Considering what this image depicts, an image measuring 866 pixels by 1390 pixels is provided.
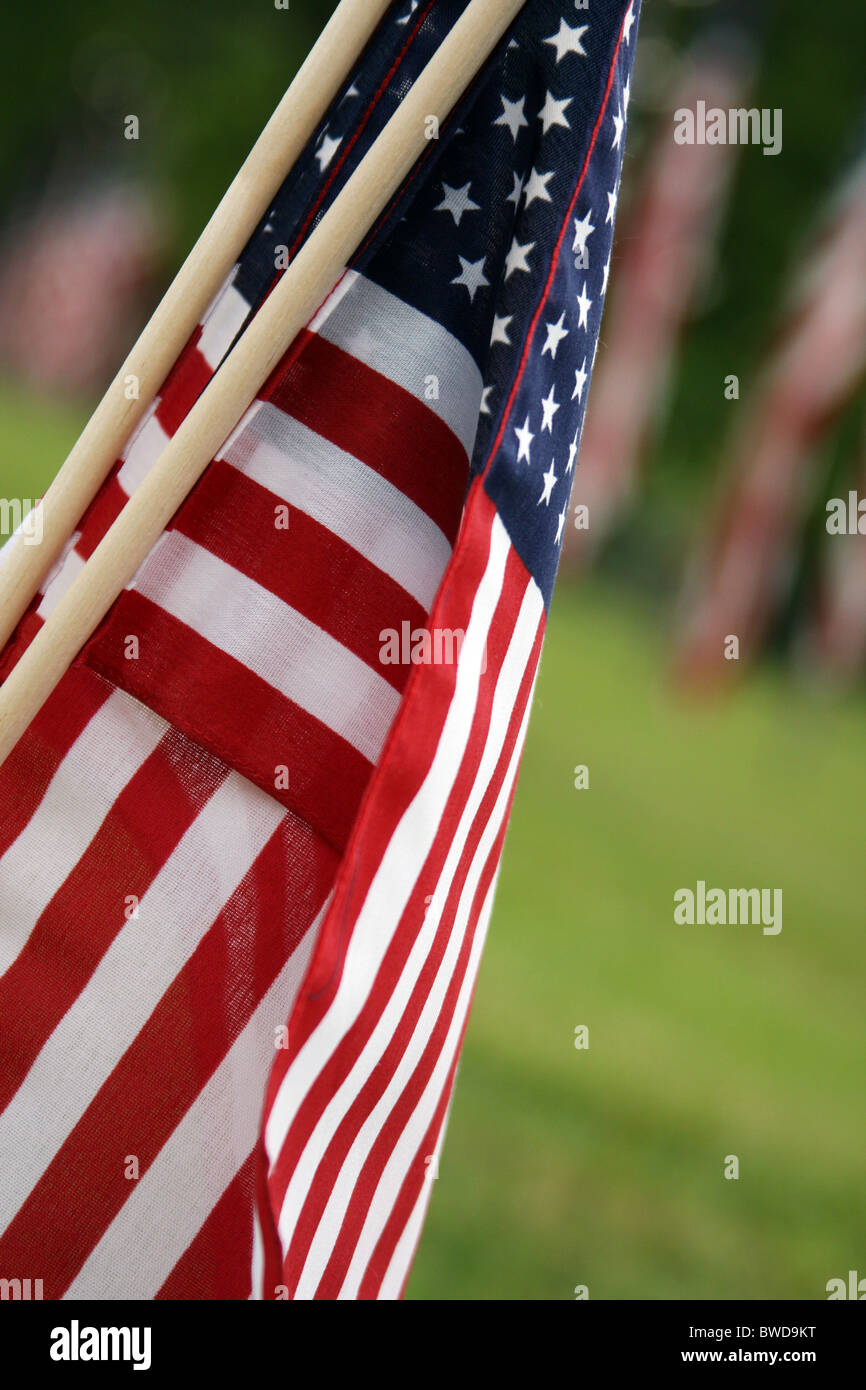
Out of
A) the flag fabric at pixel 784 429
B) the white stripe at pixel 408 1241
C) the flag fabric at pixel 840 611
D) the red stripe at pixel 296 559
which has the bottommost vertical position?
the white stripe at pixel 408 1241

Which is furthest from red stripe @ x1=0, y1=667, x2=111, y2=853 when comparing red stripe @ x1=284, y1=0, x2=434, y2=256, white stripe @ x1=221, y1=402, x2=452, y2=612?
red stripe @ x1=284, y1=0, x2=434, y2=256

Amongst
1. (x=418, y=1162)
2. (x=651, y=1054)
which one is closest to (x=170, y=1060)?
(x=418, y=1162)

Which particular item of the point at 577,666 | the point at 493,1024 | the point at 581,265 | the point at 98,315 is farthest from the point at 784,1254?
the point at 98,315

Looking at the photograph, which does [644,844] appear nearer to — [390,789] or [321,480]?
[321,480]

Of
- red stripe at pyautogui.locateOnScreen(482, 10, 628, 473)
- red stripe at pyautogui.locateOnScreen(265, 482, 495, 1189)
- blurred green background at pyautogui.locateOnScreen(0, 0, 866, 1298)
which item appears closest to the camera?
red stripe at pyautogui.locateOnScreen(265, 482, 495, 1189)

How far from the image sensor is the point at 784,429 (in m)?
9.30

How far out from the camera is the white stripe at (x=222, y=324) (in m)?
1.62

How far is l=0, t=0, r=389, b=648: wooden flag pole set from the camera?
1463 mm

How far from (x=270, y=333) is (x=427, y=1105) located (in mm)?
831

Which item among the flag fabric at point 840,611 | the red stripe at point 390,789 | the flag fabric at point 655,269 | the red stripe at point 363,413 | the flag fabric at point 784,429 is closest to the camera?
the red stripe at point 390,789

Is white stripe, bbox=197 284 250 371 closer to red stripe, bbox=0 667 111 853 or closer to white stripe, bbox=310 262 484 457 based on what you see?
white stripe, bbox=310 262 484 457

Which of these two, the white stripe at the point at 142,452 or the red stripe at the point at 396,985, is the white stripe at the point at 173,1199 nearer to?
the red stripe at the point at 396,985

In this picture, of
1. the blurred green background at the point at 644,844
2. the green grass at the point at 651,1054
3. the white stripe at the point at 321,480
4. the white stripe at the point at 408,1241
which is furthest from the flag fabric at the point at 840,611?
the white stripe at the point at 321,480

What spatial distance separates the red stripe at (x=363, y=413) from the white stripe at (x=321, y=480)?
0.01m
